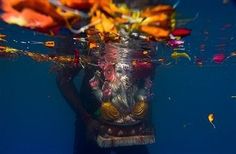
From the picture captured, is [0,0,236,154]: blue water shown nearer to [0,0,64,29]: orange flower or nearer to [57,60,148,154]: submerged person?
[57,60,148,154]: submerged person

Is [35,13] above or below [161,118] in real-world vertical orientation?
above

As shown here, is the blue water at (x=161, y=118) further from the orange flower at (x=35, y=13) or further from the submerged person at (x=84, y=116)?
the orange flower at (x=35, y=13)

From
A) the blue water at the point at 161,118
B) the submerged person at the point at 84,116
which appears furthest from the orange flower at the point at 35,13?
the blue water at the point at 161,118

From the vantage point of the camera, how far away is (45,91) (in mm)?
94250

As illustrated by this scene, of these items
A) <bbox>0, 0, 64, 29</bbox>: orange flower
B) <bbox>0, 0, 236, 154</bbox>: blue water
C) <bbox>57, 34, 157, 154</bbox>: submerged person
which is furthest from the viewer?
<bbox>0, 0, 236, 154</bbox>: blue water

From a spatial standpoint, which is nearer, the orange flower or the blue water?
Answer: the orange flower

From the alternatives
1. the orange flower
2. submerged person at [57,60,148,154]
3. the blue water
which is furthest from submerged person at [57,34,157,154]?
the blue water

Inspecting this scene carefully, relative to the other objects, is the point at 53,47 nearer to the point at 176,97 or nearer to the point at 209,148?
the point at 209,148

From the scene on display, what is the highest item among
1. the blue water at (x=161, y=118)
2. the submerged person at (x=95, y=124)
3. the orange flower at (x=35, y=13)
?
the orange flower at (x=35, y=13)

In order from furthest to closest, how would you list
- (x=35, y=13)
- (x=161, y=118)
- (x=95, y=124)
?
(x=161, y=118), (x=95, y=124), (x=35, y=13)

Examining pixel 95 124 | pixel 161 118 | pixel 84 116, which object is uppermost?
pixel 84 116

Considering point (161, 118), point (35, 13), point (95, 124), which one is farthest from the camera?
point (161, 118)

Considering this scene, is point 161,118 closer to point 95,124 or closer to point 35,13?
point 95,124

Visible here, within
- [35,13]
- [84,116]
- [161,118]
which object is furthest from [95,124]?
[161,118]
